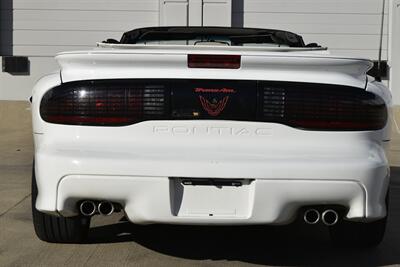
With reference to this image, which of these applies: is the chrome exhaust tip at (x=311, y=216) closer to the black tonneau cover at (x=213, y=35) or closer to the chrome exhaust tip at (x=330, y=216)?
the chrome exhaust tip at (x=330, y=216)

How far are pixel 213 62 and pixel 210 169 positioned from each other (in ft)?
2.03

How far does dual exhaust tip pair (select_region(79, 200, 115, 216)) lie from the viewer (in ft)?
12.3

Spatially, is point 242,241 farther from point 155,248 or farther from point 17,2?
point 17,2

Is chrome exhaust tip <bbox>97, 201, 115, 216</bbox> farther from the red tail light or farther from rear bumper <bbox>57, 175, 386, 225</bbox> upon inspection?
the red tail light

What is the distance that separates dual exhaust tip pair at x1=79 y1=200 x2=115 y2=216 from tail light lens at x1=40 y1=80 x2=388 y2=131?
0.45m

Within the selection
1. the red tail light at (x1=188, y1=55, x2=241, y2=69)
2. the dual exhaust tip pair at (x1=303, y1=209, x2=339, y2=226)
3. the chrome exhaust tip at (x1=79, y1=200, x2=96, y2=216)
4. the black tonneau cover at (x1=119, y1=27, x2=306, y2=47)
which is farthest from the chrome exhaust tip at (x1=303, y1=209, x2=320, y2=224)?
the black tonneau cover at (x1=119, y1=27, x2=306, y2=47)

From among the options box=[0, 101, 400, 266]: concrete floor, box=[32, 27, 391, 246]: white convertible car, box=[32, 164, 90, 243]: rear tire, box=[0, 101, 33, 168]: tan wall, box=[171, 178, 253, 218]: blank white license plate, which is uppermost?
box=[32, 27, 391, 246]: white convertible car

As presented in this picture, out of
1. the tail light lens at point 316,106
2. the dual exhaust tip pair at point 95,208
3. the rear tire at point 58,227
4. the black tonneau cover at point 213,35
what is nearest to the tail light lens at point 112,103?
the dual exhaust tip pair at point 95,208

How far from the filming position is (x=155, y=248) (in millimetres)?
4465

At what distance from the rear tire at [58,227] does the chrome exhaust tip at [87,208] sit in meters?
0.30

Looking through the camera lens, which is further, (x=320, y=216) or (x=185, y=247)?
(x=185, y=247)

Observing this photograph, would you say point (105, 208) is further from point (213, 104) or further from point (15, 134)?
point (15, 134)

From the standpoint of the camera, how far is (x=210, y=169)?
11.7 feet

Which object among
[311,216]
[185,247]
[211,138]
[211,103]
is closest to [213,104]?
[211,103]
